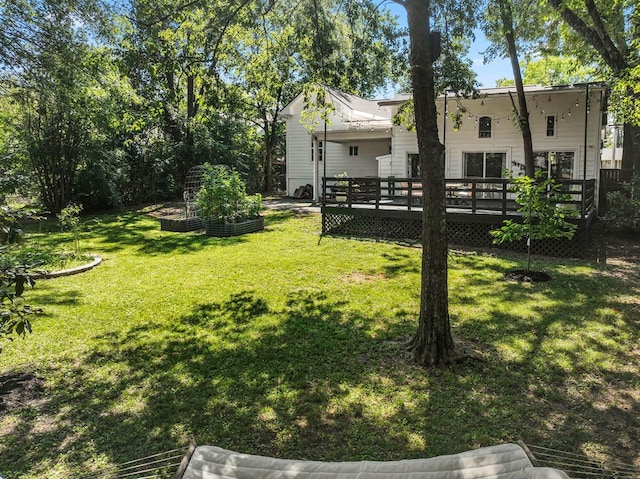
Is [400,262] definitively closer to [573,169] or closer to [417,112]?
[417,112]

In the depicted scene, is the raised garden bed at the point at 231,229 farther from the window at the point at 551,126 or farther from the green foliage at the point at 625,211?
the window at the point at 551,126

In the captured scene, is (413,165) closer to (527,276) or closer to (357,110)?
(357,110)

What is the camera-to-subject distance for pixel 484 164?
53.7ft

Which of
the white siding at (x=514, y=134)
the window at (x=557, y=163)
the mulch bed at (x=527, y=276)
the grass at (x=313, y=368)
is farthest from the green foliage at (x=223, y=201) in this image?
the window at (x=557, y=163)

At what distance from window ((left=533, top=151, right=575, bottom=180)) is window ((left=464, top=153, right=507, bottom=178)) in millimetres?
1211

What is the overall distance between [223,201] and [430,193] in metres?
9.25

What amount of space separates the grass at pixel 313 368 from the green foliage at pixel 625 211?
14.8 feet

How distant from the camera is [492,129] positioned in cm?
1600

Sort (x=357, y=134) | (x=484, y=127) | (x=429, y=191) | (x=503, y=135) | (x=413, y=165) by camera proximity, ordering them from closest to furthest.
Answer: (x=429, y=191) < (x=503, y=135) < (x=484, y=127) < (x=413, y=165) < (x=357, y=134)

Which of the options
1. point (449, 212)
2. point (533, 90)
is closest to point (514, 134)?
point (533, 90)

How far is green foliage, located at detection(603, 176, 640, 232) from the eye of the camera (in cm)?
1188

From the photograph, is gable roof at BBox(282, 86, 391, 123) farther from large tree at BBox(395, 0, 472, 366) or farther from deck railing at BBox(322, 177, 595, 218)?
large tree at BBox(395, 0, 472, 366)

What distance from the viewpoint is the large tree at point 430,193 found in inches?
176

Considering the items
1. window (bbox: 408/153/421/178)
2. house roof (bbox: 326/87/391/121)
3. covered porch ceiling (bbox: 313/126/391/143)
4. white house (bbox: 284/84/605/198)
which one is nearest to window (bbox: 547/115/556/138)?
white house (bbox: 284/84/605/198)
